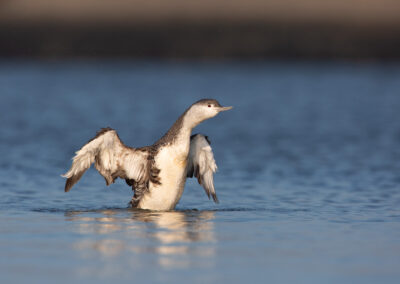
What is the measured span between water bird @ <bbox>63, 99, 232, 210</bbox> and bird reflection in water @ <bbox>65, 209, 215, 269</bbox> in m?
0.24

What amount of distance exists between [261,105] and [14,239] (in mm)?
20133

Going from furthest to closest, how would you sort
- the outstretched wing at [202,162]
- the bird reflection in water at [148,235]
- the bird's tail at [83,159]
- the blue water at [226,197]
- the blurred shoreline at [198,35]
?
the blurred shoreline at [198,35] < the outstretched wing at [202,162] < the bird's tail at [83,159] < the bird reflection in water at [148,235] < the blue water at [226,197]

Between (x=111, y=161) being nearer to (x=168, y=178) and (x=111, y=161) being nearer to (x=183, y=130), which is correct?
(x=168, y=178)

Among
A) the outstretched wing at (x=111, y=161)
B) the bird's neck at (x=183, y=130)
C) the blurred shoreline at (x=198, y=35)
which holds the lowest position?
the outstretched wing at (x=111, y=161)

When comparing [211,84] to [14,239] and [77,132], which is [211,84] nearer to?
[77,132]

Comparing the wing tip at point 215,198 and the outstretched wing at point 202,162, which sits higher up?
the outstretched wing at point 202,162

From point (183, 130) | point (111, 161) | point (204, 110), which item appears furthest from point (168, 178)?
point (204, 110)

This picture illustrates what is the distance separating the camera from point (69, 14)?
42.9 meters

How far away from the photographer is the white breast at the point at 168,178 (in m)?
10.8

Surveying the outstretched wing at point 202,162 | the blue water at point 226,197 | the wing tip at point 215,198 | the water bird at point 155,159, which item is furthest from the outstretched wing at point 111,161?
the wing tip at point 215,198

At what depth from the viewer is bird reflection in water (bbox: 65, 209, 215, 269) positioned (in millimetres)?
8109

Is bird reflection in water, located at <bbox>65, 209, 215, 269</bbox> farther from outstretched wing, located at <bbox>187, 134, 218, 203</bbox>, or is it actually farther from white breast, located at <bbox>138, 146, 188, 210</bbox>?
outstretched wing, located at <bbox>187, 134, 218, 203</bbox>

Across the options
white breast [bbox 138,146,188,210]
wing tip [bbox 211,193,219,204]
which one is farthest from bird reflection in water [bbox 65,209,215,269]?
wing tip [bbox 211,193,219,204]

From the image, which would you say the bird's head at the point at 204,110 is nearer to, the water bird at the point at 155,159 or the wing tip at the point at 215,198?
the water bird at the point at 155,159
